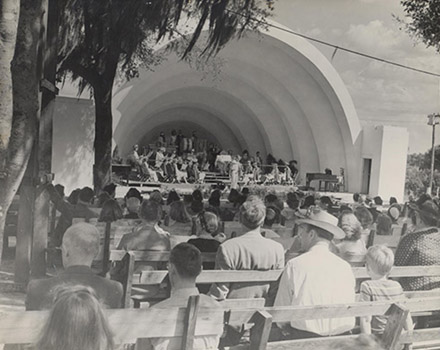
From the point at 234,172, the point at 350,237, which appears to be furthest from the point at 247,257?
the point at 234,172

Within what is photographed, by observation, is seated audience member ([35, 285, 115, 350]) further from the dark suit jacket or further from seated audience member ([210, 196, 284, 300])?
seated audience member ([210, 196, 284, 300])

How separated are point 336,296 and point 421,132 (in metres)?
5.13

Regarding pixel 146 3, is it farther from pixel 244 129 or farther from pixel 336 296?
pixel 244 129

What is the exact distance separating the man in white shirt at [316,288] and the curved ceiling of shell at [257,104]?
985cm

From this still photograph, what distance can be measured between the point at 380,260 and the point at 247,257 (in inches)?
30.8

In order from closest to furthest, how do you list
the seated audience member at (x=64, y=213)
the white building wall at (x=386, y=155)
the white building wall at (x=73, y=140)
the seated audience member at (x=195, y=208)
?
the seated audience member at (x=64, y=213), the seated audience member at (x=195, y=208), the white building wall at (x=73, y=140), the white building wall at (x=386, y=155)

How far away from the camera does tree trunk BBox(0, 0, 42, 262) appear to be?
11.5 feet

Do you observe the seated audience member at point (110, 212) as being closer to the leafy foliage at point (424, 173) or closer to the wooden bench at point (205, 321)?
the wooden bench at point (205, 321)

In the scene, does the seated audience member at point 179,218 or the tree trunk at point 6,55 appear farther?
the seated audience member at point 179,218

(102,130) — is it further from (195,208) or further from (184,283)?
(184,283)

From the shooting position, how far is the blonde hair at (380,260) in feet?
9.94

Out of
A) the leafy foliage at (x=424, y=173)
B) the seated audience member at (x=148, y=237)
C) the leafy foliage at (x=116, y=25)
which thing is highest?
the leafy foliage at (x=116, y=25)

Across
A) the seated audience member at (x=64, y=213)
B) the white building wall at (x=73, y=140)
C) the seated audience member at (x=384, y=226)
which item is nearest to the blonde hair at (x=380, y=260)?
the seated audience member at (x=64, y=213)

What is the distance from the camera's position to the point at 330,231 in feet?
10.2
